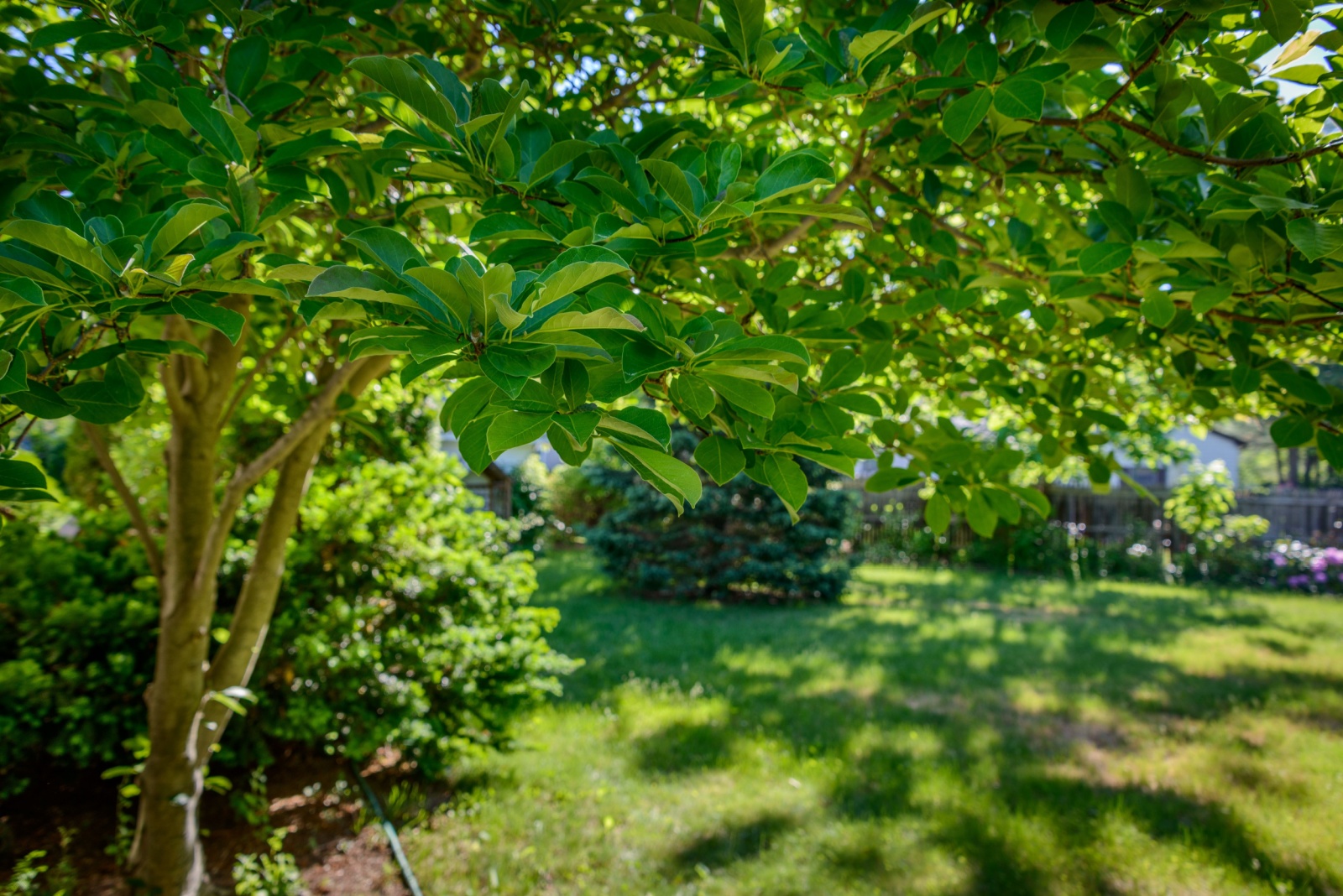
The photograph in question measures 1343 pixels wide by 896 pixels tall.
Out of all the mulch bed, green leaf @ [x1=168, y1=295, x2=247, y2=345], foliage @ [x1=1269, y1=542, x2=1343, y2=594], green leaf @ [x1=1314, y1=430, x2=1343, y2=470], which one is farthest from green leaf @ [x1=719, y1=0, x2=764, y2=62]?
foliage @ [x1=1269, y1=542, x2=1343, y2=594]

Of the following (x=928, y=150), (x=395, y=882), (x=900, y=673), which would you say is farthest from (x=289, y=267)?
(x=900, y=673)

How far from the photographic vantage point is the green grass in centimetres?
315

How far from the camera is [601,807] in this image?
3.67 meters

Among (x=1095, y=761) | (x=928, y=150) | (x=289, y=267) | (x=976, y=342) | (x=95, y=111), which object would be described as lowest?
(x=1095, y=761)

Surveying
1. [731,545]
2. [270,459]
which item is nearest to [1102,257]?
[270,459]

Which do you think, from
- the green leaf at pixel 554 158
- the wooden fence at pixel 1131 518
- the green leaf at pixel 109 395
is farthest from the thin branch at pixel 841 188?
the wooden fence at pixel 1131 518

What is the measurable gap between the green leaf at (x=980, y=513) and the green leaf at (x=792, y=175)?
35.1 inches

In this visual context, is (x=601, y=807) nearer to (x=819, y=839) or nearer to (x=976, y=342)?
(x=819, y=839)

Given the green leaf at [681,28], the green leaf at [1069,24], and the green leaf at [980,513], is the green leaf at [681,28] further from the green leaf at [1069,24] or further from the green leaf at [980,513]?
the green leaf at [980,513]

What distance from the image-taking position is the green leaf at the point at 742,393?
0.83 meters

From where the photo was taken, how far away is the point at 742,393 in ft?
2.73

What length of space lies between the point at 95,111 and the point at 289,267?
39.6 inches

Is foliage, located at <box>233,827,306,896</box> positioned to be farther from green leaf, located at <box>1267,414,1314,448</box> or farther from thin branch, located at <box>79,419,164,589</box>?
green leaf, located at <box>1267,414,1314,448</box>

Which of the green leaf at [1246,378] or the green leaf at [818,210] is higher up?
the green leaf at [818,210]
